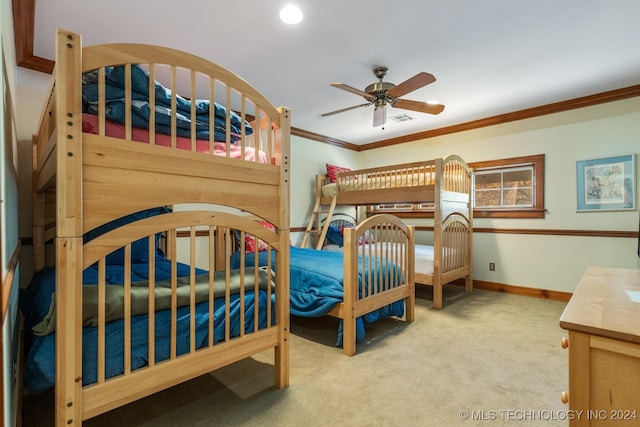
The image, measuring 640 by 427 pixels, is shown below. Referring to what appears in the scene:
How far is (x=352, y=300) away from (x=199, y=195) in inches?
53.9

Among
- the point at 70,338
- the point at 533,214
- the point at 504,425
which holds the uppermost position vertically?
the point at 533,214

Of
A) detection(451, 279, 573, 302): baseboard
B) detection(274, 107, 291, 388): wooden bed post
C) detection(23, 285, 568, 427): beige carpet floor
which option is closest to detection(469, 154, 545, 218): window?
detection(451, 279, 573, 302): baseboard

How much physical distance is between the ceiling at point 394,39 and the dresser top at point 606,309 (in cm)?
172

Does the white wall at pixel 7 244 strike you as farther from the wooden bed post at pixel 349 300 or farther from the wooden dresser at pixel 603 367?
the wooden bed post at pixel 349 300

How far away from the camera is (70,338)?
42.9 inches

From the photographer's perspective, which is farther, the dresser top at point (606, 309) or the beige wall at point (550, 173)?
the beige wall at point (550, 173)

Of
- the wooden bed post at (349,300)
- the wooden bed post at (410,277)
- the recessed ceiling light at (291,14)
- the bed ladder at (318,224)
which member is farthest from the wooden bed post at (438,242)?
the recessed ceiling light at (291,14)

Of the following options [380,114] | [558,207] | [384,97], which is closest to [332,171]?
[380,114]

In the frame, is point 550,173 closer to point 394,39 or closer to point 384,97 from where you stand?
point 384,97

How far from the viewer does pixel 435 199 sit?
342cm

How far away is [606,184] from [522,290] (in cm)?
152

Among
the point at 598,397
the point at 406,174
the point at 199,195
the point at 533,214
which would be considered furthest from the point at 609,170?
the point at 199,195

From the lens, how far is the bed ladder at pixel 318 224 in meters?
4.62

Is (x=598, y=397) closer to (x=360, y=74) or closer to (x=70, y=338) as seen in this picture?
(x=70, y=338)
